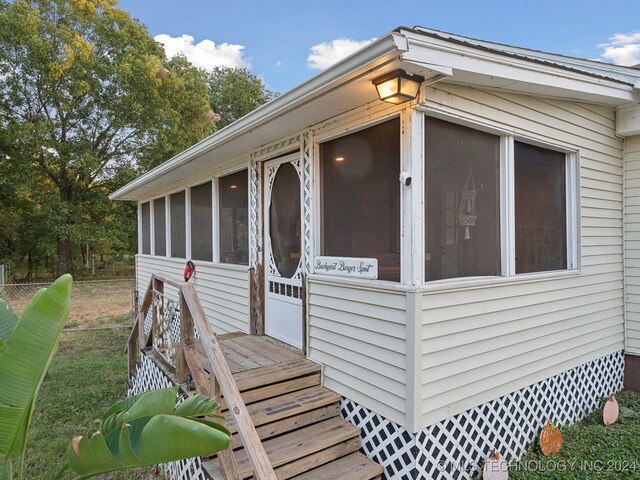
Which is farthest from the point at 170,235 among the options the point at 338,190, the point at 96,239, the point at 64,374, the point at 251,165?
the point at 96,239

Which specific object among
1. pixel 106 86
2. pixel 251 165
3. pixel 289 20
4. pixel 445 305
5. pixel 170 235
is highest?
pixel 106 86

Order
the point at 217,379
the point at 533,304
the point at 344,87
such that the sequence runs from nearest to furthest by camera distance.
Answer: the point at 217,379 → the point at 344,87 → the point at 533,304

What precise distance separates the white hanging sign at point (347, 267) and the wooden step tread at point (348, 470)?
4.48 feet

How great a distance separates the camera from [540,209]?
3.81m

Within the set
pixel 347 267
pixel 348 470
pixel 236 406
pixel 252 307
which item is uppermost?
pixel 347 267

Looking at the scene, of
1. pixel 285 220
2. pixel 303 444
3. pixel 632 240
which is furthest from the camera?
pixel 632 240

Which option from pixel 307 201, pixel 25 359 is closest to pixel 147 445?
pixel 25 359

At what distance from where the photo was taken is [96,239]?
51.4ft

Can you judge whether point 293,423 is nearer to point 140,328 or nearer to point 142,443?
point 142,443

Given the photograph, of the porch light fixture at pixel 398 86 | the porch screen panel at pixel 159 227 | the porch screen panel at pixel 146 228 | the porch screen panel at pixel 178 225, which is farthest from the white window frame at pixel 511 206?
the porch screen panel at pixel 146 228

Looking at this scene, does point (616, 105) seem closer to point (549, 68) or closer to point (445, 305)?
point (549, 68)

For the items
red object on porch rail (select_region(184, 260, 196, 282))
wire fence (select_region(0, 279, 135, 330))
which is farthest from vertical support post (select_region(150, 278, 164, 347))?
wire fence (select_region(0, 279, 135, 330))

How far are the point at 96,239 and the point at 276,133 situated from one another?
14.4 meters

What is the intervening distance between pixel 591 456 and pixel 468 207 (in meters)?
2.38
